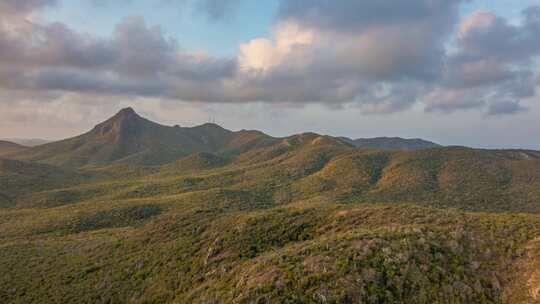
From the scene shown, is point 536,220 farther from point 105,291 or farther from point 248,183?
→ point 248,183

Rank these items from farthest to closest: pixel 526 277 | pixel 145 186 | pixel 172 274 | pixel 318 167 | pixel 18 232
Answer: pixel 318 167, pixel 145 186, pixel 18 232, pixel 172 274, pixel 526 277

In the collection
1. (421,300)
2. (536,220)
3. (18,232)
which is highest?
(536,220)

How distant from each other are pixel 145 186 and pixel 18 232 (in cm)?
6538

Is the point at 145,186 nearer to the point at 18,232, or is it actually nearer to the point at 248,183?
the point at 248,183

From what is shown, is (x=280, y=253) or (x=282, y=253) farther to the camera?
(x=280, y=253)

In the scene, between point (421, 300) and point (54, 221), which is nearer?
point (421, 300)

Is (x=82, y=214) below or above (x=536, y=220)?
below

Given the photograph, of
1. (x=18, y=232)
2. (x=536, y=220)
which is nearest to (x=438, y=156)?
(x=536, y=220)

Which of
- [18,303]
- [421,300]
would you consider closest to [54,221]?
[18,303]

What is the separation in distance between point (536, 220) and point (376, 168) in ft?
358

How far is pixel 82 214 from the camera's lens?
9119cm

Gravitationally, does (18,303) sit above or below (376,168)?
below

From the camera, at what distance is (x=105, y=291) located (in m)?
43.1

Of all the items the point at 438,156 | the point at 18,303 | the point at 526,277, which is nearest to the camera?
the point at 526,277
